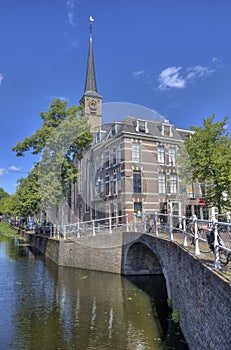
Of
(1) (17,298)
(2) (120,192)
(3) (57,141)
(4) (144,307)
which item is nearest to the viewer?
(4) (144,307)

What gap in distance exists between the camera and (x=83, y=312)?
33.6 feet

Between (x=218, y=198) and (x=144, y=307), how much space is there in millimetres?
8761

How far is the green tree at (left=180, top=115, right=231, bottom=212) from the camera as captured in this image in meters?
16.0

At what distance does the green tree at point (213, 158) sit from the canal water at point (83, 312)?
6.38m

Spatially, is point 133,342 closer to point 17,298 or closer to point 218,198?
point 17,298

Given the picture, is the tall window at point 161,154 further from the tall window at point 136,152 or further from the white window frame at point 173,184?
the tall window at point 136,152

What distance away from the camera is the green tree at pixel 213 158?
16.0m

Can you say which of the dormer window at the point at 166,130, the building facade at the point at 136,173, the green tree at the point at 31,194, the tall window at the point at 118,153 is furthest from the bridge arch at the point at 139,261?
the dormer window at the point at 166,130

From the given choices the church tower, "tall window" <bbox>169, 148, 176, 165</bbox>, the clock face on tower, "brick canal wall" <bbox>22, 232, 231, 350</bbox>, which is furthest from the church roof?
"brick canal wall" <bbox>22, 232, 231, 350</bbox>

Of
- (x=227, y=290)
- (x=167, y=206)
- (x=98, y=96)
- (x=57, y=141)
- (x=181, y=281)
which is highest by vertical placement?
(x=98, y=96)

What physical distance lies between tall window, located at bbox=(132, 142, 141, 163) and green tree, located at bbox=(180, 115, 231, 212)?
7.42 m

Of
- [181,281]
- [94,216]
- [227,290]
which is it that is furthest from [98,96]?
[227,290]

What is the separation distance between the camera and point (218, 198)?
16.7 meters

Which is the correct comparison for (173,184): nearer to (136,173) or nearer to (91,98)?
(136,173)
